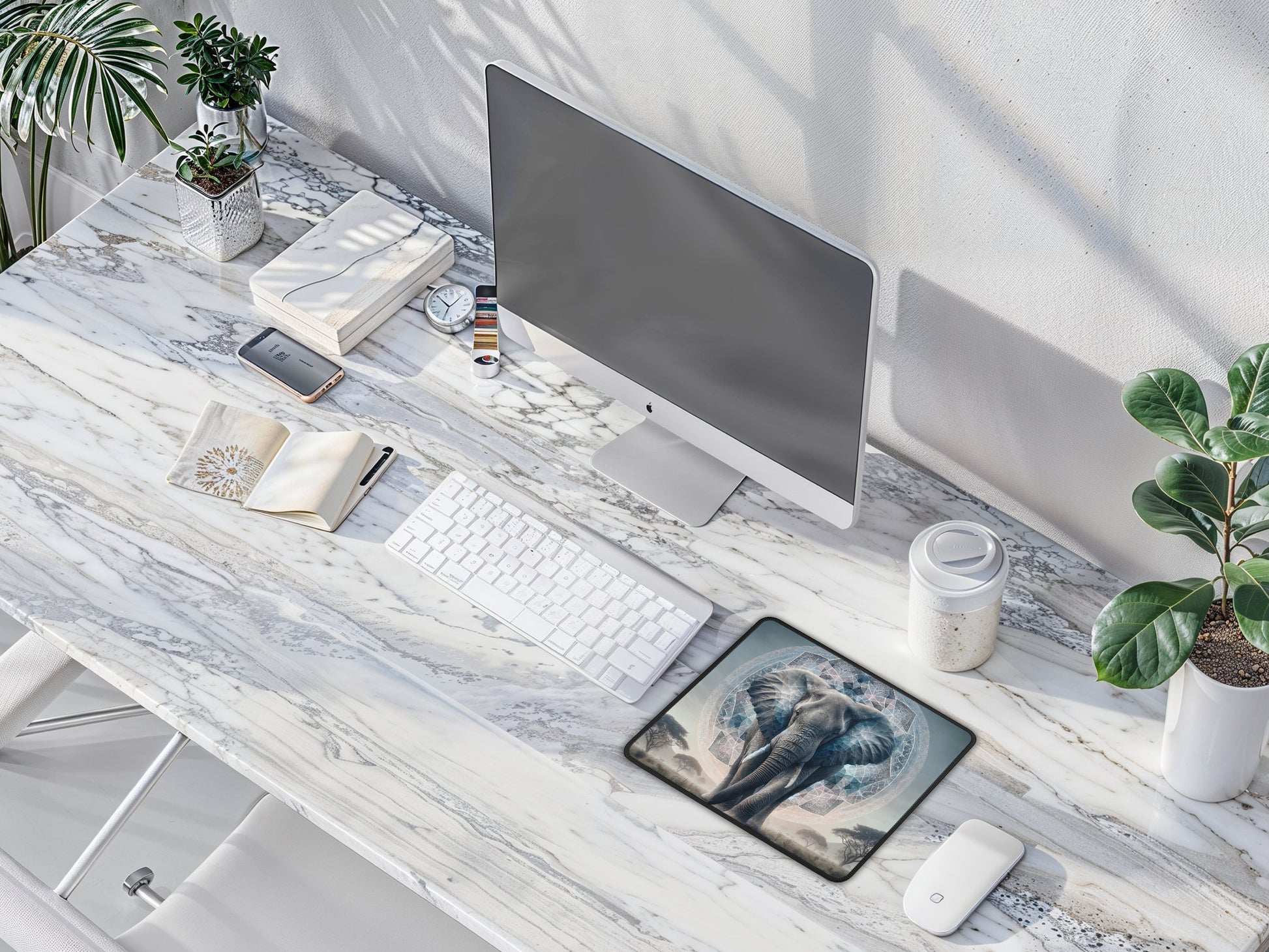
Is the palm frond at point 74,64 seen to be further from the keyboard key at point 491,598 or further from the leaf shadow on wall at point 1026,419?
the leaf shadow on wall at point 1026,419

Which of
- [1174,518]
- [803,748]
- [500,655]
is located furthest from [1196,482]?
[500,655]

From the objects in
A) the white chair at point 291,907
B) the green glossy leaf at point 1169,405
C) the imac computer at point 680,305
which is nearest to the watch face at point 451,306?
the imac computer at point 680,305

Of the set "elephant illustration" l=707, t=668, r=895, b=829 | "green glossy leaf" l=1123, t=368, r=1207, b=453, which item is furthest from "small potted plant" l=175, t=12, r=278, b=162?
"green glossy leaf" l=1123, t=368, r=1207, b=453

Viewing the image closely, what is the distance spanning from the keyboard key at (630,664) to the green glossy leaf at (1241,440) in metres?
0.63

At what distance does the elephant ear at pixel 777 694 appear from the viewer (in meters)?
1.49

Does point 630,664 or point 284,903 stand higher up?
point 630,664

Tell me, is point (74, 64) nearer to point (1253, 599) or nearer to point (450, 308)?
point (450, 308)

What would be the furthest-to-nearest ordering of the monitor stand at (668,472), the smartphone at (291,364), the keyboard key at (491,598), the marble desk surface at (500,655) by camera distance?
the smartphone at (291,364)
the monitor stand at (668,472)
the keyboard key at (491,598)
the marble desk surface at (500,655)

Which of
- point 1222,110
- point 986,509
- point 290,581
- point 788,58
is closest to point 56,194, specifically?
point 290,581

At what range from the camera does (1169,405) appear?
1272 millimetres

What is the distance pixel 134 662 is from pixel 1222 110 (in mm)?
1218

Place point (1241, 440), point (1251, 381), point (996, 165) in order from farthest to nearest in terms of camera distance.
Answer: point (996, 165)
point (1251, 381)
point (1241, 440)

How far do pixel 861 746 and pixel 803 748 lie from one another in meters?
0.06

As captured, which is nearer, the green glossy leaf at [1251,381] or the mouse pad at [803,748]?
the green glossy leaf at [1251,381]
